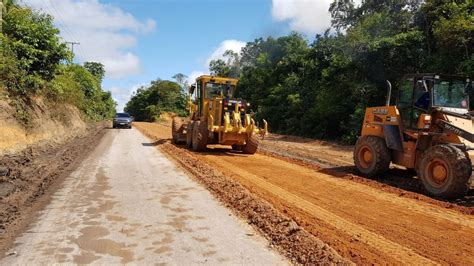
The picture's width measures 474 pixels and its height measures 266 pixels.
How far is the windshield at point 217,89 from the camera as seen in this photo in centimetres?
1795

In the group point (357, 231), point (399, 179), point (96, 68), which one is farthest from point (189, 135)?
point (96, 68)

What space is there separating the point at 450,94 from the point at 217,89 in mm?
9766

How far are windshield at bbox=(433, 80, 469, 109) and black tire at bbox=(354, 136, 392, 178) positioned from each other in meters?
1.85

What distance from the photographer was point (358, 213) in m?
7.57

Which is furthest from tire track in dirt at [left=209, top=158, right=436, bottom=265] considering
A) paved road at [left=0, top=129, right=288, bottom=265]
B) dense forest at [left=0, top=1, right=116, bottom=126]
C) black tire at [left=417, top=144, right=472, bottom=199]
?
dense forest at [left=0, top=1, right=116, bottom=126]

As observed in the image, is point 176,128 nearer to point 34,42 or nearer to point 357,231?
point 34,42

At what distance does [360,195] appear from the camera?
9141 millimetres

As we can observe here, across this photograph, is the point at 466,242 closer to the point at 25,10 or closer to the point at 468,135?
the point at 468,135

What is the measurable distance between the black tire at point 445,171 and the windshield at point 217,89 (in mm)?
9721

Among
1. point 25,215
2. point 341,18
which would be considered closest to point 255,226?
point 25,215

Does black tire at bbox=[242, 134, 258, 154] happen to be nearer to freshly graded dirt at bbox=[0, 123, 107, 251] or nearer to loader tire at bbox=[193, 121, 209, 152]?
loader tire at bbox=[193, 121, 209, 152]

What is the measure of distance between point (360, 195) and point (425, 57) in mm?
15530

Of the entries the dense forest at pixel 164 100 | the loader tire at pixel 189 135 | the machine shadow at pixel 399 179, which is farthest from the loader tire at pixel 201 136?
the dense forest at pixel 164 100

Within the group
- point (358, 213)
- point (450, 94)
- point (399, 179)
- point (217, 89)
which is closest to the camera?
point (358, 213)
